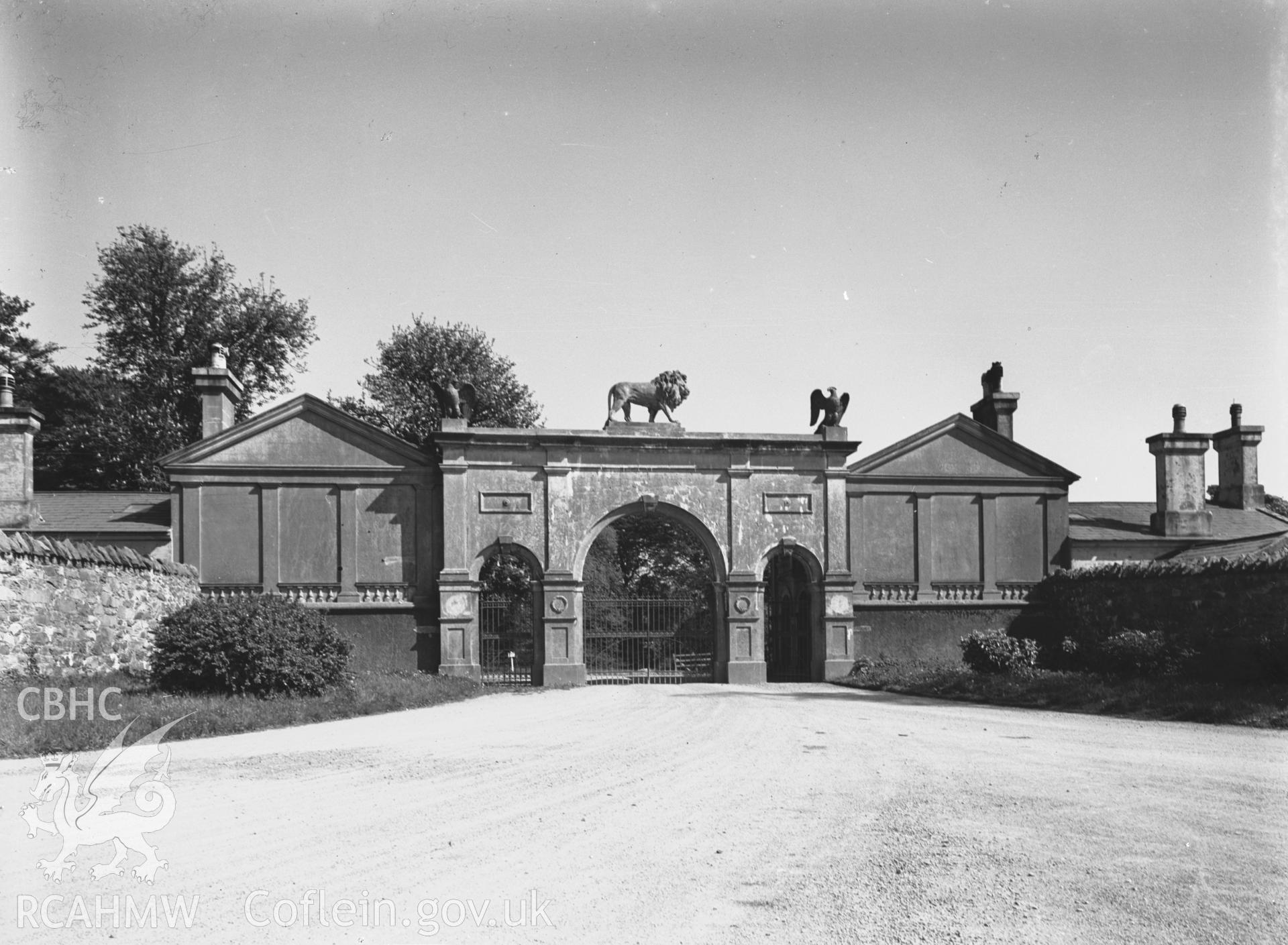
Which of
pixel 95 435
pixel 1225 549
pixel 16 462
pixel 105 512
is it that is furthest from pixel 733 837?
pixel 95 435

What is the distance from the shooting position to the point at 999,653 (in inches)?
827

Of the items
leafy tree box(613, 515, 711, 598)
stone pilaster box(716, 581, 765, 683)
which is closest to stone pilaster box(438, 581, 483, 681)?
stone pilaster box(716, 581, 765, 683)

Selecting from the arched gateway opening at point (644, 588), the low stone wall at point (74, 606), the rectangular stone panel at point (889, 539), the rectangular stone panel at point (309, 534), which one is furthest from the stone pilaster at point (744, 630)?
the low stone wall at point (74, 606)

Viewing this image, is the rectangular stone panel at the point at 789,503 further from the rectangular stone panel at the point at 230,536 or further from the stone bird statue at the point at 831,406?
the rectangular stone panel at the point at 230,536

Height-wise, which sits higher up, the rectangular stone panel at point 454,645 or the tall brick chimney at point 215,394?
the tall brick chimney at point 215,394

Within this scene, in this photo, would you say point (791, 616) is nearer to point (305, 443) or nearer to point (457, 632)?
point (457, 632)

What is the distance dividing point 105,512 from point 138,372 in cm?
1500

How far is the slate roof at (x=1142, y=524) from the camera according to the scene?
88.0ft

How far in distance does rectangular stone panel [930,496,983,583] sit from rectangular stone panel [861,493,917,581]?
22.2 inches

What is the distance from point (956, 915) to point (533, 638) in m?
18.7

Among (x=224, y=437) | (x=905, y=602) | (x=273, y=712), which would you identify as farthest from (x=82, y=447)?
(x=905, y=602)

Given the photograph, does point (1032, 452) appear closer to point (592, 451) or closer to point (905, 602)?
point (905, 602)

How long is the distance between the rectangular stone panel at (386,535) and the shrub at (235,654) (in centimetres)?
689

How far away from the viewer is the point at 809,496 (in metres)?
24.9
